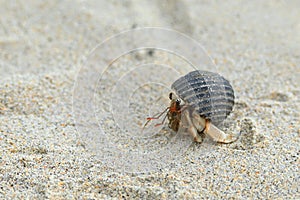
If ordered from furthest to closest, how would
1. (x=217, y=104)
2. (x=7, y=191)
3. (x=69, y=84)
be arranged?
(x=69, y=84)
(x=217, y=104)
(x=7, y=191)

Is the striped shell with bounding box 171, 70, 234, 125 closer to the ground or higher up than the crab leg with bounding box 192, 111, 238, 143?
higher up

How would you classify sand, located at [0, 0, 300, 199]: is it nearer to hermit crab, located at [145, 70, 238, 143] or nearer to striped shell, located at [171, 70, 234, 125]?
hermit crab, located at [145, 70, 238, 143]

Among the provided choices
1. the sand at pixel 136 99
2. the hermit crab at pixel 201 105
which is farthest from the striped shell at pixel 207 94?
the sand at pixel 136 99

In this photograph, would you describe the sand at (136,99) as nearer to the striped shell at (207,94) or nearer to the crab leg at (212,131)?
the crab leg at (212,131)

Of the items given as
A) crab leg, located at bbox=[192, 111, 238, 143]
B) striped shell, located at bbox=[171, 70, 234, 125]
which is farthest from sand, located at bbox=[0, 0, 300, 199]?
striped shell, located at bbox=[171, 70, 234, 125]

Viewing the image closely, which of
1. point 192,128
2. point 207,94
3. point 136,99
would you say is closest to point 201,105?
point 207,94

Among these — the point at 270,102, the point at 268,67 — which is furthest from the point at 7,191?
the point at 268,67

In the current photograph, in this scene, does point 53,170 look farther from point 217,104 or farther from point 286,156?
point 286,156
